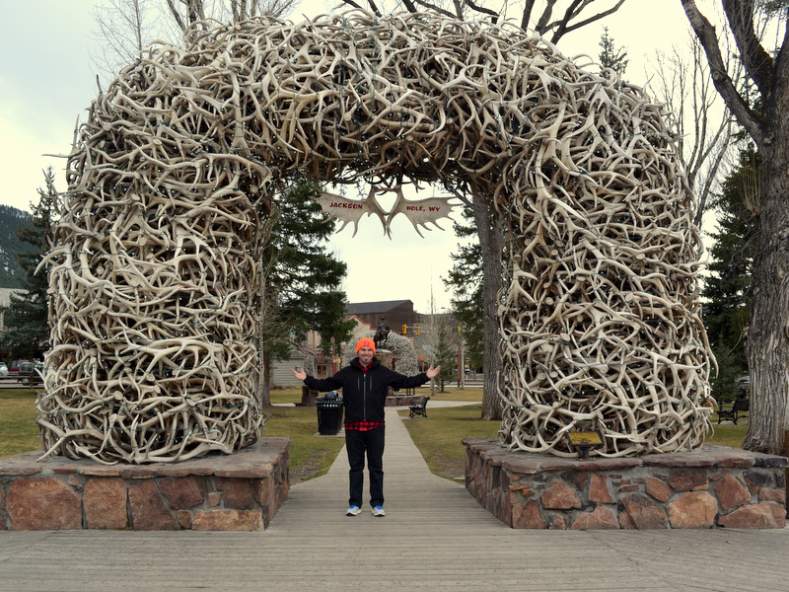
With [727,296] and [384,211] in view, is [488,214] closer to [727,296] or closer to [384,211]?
[384,211]

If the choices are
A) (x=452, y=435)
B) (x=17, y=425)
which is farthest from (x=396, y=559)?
(x=17, y=425)

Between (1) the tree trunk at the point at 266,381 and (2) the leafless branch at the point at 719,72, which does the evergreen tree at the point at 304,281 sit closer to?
(1) the tree trunk at the point at 266,381

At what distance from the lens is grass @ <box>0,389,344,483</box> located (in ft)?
37.0

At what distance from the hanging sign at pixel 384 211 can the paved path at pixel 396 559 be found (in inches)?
111

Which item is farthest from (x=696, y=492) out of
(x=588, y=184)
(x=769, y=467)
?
(x=588, y=184)

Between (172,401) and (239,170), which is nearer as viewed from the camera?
(172,401)

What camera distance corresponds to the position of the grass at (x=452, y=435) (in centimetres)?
1113

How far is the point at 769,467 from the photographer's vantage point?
575 centimetres

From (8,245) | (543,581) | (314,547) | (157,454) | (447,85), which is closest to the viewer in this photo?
(543,581)

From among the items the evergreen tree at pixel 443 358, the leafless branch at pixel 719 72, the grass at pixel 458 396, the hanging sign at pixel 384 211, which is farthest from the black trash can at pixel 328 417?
the evergreen tree at pixel 443 358

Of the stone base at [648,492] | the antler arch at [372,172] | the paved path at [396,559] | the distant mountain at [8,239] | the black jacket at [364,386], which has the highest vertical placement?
the distant mountain at [8,239]

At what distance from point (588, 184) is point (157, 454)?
4.16 m

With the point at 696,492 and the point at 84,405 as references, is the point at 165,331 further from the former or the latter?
the point at 696,492

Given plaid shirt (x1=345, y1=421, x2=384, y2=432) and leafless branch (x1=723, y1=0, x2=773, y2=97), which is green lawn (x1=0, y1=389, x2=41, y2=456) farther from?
leafless branch (x1=723, y1=0, x2=773, y2=97)
